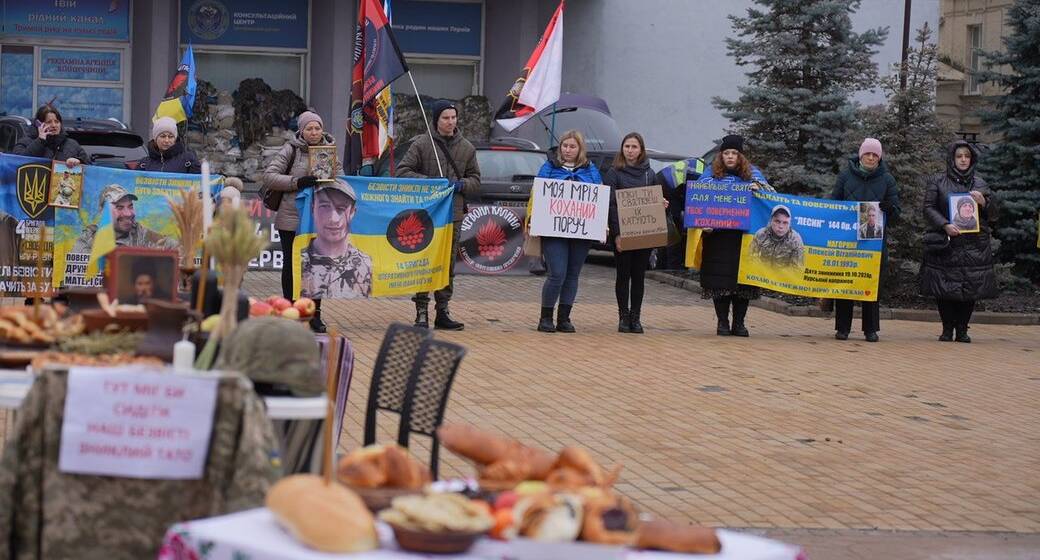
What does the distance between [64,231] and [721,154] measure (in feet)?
20.0

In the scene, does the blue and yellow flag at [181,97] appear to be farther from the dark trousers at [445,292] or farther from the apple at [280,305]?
the apple at [280,305]

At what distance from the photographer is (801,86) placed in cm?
2245

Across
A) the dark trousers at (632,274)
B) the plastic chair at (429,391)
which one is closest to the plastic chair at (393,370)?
the plastic chair at (429,391)

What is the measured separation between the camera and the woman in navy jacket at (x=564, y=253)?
14.8m

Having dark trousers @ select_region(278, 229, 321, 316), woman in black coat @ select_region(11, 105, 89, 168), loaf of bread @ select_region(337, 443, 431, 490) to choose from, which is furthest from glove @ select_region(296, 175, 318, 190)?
loaf of bread @ select_region(337, 443, 431, 490)

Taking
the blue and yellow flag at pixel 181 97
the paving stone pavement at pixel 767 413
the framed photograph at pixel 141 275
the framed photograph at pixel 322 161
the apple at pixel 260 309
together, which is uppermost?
the blue and yellow flag at pixel 181 97

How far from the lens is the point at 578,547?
12.4 ft

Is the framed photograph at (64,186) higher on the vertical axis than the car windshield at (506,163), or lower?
lower

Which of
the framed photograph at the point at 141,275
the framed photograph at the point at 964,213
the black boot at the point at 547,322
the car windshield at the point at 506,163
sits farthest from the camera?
the car windshield at the point at 506,163

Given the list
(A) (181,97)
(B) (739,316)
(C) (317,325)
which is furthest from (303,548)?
(A) (181,97)

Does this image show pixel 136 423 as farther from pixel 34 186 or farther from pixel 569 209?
pixel 569 209

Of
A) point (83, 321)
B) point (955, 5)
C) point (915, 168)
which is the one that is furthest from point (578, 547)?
point (955, 5)

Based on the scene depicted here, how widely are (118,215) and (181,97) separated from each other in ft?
15.3

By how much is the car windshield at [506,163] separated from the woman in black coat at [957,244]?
19.7 feet
